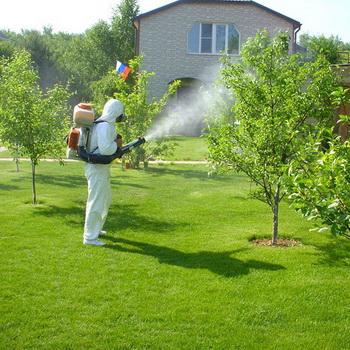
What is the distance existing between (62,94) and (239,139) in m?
4.44

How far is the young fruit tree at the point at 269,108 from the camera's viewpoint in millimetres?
7641

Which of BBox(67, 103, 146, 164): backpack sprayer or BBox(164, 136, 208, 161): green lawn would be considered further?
BBox(164, 136, 208, 161): green lawn

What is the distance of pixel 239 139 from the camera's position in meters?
8.00

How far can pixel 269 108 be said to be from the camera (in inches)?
305

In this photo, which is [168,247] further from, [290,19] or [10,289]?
[290,19]

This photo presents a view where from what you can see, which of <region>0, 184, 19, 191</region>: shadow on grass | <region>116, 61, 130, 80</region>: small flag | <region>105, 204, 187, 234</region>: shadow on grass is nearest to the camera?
<region>105, 204, 187, 234</region>: shadow on grass

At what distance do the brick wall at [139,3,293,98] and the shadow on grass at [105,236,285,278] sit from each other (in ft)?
68.5

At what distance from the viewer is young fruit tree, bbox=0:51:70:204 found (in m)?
10.4

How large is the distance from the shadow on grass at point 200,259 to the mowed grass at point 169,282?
14 millimetres

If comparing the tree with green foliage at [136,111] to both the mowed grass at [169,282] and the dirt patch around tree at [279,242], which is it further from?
the dirt patch around tree at [279,242]

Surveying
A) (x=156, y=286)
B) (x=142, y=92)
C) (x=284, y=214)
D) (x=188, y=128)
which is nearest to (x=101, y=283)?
(x=156, y=286)

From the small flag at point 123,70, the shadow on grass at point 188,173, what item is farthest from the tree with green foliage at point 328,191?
the small flag at point 123,70

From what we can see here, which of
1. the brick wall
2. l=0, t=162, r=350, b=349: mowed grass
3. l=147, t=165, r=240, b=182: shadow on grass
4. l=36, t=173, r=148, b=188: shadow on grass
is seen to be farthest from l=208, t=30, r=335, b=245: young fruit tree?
the brick wall

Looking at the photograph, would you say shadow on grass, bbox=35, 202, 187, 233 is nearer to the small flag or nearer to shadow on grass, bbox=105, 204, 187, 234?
shadow on grass, bbox=105, 204, 187, 234
